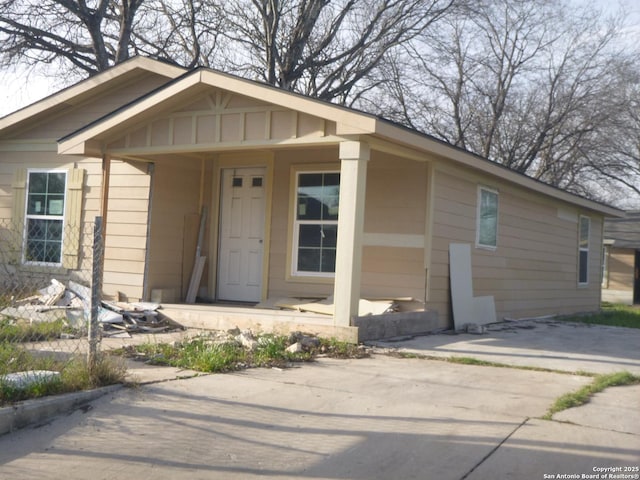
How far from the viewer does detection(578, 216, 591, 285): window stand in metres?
17.7

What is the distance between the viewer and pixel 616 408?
5949mm

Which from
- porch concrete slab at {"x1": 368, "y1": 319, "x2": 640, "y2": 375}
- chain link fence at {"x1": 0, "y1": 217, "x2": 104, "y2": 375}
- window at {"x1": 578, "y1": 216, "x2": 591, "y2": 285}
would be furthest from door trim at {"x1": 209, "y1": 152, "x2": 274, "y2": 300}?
window at {"x1": 578, "y1": 216, "x2": 591, "y2": 285}

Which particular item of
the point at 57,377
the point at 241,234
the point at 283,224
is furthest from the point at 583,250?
the point at 57,377

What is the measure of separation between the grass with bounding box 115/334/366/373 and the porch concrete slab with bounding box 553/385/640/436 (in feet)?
9.48

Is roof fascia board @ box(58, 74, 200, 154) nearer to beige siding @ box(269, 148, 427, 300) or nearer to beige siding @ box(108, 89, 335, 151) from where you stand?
beige siding @ box(108, 89, 335, 151)

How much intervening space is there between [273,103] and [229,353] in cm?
349

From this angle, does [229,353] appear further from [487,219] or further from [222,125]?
[487,219]

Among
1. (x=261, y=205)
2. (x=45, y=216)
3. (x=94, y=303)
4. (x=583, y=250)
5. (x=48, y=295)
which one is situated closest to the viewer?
(x=94, y=303)

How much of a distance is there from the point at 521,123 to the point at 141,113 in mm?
21031

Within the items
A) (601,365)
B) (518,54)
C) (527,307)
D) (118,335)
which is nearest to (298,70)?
(518,54)

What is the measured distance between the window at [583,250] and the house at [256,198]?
354 cm

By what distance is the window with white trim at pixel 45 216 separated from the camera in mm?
12812

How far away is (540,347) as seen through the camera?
383 inches

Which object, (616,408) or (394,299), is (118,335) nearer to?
(394,299)
